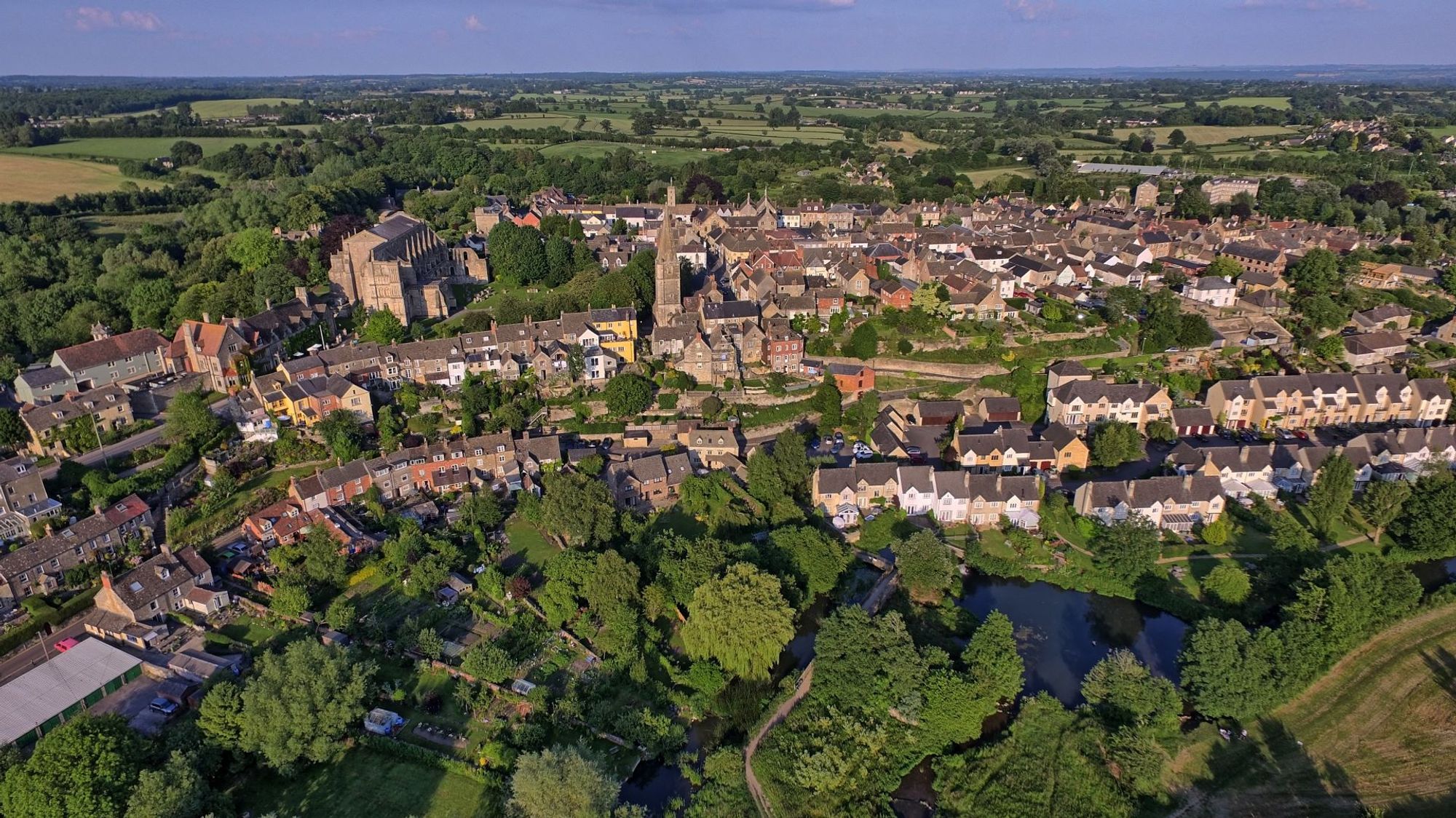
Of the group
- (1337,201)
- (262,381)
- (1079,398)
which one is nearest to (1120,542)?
(1079,398)

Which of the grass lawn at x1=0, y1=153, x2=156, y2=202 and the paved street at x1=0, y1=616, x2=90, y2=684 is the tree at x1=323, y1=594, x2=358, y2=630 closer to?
the paved street at x1=0, y1=616, x2=90, y2=684

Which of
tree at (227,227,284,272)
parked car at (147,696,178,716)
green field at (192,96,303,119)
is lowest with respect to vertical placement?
parked car at (147,696,178,716)

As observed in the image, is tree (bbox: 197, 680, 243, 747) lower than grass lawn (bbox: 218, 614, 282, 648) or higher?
higher

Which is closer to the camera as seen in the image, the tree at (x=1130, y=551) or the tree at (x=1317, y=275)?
the tree at (x=1130, y=551)

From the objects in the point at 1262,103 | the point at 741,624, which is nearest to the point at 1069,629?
the point at 741,624

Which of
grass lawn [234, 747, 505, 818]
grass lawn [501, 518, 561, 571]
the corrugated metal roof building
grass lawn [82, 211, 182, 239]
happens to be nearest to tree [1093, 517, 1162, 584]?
grass lawn [501, 518, 561, 571]

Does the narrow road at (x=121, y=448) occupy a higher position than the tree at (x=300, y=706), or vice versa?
the narrow road at (x=121, y=448)

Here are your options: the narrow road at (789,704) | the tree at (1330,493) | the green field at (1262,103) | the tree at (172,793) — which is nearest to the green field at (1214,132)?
the green field at (1262,103)

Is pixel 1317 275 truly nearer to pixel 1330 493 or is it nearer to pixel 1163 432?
pixel 1163 432

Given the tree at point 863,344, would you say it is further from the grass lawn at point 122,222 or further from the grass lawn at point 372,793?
the grass lawn at point 122,222
